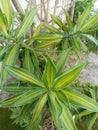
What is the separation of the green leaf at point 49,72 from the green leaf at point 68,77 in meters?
0.03

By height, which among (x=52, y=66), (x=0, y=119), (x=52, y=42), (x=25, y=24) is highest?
(x=25, y=24)

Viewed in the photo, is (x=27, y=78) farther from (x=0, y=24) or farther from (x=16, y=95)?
(x=0, y=24)

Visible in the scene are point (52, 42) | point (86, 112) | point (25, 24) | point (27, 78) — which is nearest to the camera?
point (27, 78)

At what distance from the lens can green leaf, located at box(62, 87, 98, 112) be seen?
4.61 feet

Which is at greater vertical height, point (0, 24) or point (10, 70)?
point (0, 24)

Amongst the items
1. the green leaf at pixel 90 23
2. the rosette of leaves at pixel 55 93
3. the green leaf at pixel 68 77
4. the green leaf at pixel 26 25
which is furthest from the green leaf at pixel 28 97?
the green leaf at pixel 90 23

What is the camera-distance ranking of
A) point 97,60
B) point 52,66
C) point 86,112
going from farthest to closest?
point 97,60
point 86,112
point 52,66

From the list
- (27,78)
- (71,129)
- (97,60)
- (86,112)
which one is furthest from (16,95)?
(97,60)

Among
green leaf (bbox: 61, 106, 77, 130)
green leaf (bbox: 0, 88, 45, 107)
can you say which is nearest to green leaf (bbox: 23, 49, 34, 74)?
green leaf (bbox: 0, 88, 45, 107)

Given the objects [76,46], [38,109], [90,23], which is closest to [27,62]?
[38,109]

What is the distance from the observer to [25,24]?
1634 mm

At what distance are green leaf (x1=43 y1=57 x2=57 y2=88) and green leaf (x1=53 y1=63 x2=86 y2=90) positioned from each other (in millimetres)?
29

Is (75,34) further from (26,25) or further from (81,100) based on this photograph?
(81,100)

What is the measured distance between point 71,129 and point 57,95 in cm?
20
